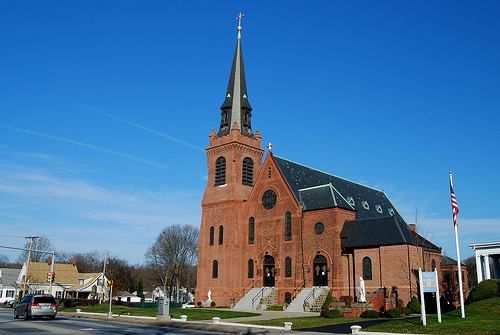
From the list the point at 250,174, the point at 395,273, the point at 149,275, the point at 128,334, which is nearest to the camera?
the point at 128,334

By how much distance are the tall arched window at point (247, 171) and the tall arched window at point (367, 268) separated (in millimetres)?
17776

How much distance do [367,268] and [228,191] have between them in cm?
1868

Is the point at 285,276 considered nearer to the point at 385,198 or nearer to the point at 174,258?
the point at 385,198

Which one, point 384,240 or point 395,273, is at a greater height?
point 384,240

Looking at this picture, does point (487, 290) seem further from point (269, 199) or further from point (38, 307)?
point (38, 307)

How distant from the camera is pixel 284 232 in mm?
53188

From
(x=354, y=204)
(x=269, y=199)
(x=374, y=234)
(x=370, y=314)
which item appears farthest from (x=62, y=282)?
(x=370, y=314)

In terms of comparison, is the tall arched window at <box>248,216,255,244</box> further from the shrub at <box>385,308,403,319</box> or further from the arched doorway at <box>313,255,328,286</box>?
the shrub at <box>385,308,403,319</box>

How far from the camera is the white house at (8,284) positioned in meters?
90.0

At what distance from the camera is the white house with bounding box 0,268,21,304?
3545 inches

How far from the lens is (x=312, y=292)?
47.1m

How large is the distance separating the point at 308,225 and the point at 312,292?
7.22 meters

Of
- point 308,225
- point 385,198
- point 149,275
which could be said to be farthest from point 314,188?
point 149,275

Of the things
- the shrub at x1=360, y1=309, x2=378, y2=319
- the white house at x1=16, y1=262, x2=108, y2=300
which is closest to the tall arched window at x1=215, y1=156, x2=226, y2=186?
the shrub at x1=360, y1=309, x2=378, y2=319
